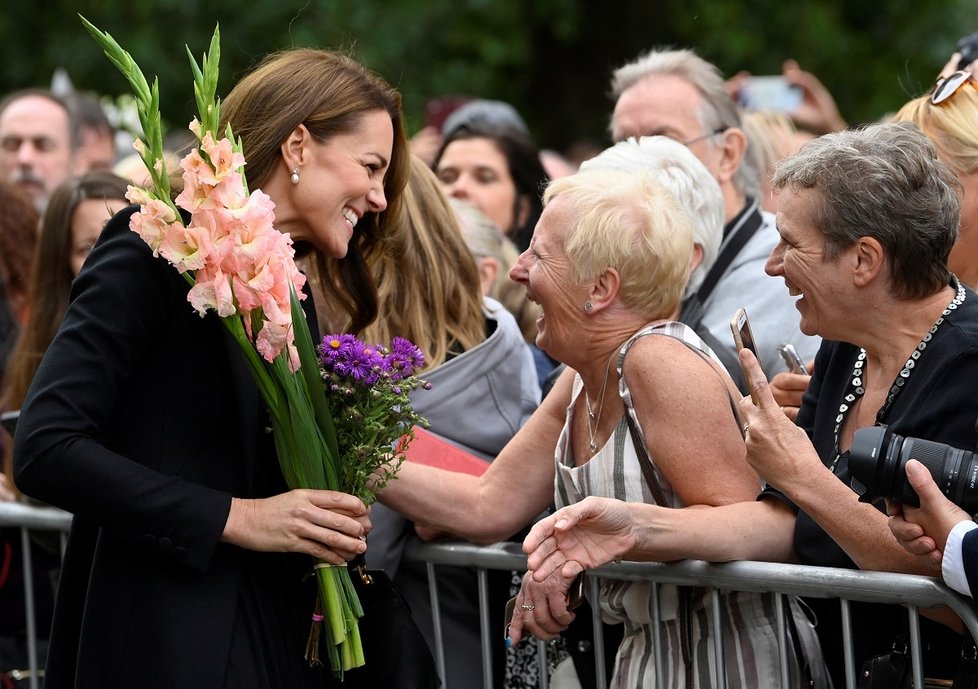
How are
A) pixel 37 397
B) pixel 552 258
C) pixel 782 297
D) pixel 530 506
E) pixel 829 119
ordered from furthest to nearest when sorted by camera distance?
pixel 829 119 → pixel 782 297 → pixel 530 506 → pixel 552 258 → pixel 37 397

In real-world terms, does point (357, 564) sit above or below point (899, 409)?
below

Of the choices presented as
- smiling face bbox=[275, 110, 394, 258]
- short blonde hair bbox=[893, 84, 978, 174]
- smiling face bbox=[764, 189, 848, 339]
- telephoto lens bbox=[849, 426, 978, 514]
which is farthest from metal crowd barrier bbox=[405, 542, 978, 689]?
short blonde hair bbox=[893, 84, 978, 174]

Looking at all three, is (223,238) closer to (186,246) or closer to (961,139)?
(186,246)

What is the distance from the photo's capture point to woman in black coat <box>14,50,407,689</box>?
107 inches

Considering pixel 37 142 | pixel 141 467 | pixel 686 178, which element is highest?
pixel 37 142

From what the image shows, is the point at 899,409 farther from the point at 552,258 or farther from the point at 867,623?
the point at 552,258

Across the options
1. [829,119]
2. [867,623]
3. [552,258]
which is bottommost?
[867,623]

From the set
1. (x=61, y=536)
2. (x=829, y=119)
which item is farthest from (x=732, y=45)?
(x=61, y=536)

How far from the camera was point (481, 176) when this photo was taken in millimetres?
5719

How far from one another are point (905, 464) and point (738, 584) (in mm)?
543

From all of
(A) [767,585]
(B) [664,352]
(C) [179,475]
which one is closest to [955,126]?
(B) [664,352]

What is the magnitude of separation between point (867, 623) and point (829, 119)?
211 inches

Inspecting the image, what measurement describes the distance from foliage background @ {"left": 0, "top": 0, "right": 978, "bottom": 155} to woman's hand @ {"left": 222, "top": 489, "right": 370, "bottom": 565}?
30.9ft

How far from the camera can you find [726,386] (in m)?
3.01
